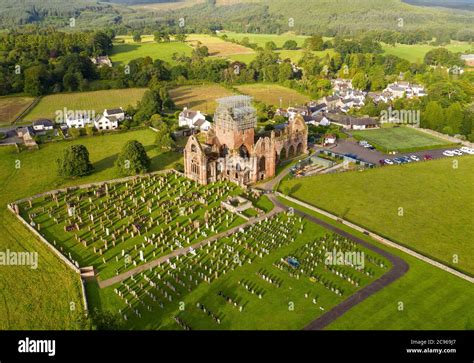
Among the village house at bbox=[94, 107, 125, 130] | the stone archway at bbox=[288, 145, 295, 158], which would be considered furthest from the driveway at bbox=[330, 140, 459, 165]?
the village house at bbox=[94, 107, 125, 130]

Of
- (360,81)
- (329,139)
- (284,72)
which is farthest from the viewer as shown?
(284,72)

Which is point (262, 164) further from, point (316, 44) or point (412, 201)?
point (316, 44)

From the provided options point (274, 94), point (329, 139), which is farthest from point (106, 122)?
point (274, 94)

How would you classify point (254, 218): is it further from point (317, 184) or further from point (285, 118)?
point (285, 118)

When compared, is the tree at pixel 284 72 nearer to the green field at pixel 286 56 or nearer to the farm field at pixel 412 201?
the green field at pixel 286 56

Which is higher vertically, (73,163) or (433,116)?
(433,116)

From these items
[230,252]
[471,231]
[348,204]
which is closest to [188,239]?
[230,252]

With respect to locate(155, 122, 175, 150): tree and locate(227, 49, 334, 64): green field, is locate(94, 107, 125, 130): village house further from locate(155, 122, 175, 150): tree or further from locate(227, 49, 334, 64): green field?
locate(227, 49, 334, 64): green field

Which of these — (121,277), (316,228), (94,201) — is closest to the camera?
(121,277)
